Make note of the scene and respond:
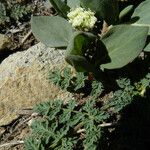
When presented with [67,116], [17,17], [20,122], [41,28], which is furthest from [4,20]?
[67,116]

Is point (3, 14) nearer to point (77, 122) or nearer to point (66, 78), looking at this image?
point (66, 78)

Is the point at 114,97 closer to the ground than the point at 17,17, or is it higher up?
closer to the ground

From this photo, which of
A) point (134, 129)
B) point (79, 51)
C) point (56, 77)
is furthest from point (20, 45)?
point (134, 129)

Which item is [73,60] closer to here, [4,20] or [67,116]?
[67,116]

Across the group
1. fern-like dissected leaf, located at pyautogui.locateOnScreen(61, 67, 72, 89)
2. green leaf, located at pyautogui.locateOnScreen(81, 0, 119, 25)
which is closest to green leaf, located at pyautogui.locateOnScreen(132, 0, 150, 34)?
green leaf, located at pyautogui.locateOnScreen(81, 0, 119, 25)

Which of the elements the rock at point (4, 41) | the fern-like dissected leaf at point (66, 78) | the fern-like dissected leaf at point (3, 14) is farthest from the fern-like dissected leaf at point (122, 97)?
the fern-like dissected leaf at point (3, 14)

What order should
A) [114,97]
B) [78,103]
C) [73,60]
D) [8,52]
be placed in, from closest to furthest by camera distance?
[73,60] → [114,97] → [78,103] → [8,52]

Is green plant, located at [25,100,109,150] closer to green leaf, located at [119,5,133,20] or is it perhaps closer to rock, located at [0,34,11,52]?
green leaf, located at [119,5,133,20]
